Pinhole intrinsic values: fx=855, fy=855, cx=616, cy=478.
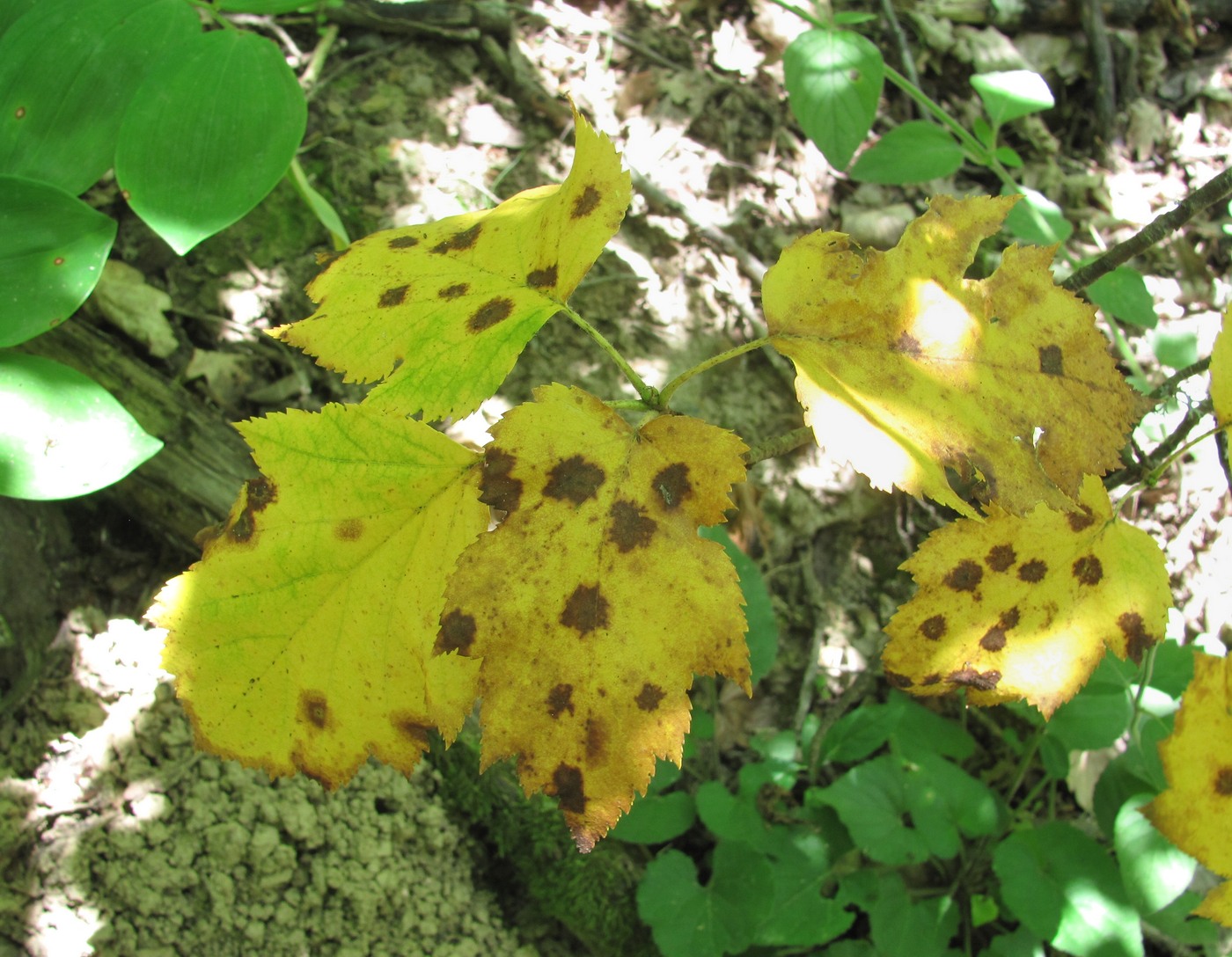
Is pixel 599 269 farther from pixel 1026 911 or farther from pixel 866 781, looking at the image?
pixel 1026 911

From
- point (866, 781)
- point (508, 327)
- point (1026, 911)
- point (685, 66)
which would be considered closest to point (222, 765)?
point (508, 327)

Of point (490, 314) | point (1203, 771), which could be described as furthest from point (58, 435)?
point (1203, 771)

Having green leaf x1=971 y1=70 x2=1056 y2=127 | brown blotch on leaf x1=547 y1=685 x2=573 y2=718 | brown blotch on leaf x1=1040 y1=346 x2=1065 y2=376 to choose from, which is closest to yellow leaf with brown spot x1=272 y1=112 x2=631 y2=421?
brown blotch on leaf x1=547 y1=685 x2=573 y2=718

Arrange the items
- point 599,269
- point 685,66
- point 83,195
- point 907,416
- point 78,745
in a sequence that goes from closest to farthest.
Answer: point 907,416
point 78,745
point 83,195
point 599,269
point 685,66

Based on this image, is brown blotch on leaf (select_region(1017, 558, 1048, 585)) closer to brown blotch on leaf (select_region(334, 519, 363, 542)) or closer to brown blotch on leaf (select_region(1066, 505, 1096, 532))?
brown blotch on leaf (select_region(1066, 505, 1096, 532))

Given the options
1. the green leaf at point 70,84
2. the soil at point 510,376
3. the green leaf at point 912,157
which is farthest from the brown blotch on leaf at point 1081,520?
the green leaf at point 70,84

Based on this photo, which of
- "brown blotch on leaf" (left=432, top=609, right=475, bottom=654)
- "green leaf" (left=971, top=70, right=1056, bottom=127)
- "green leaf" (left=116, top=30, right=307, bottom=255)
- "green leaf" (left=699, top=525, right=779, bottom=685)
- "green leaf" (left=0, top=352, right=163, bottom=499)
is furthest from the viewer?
"green leaf" (left=971, top=70, right=1056, bottom=127)
